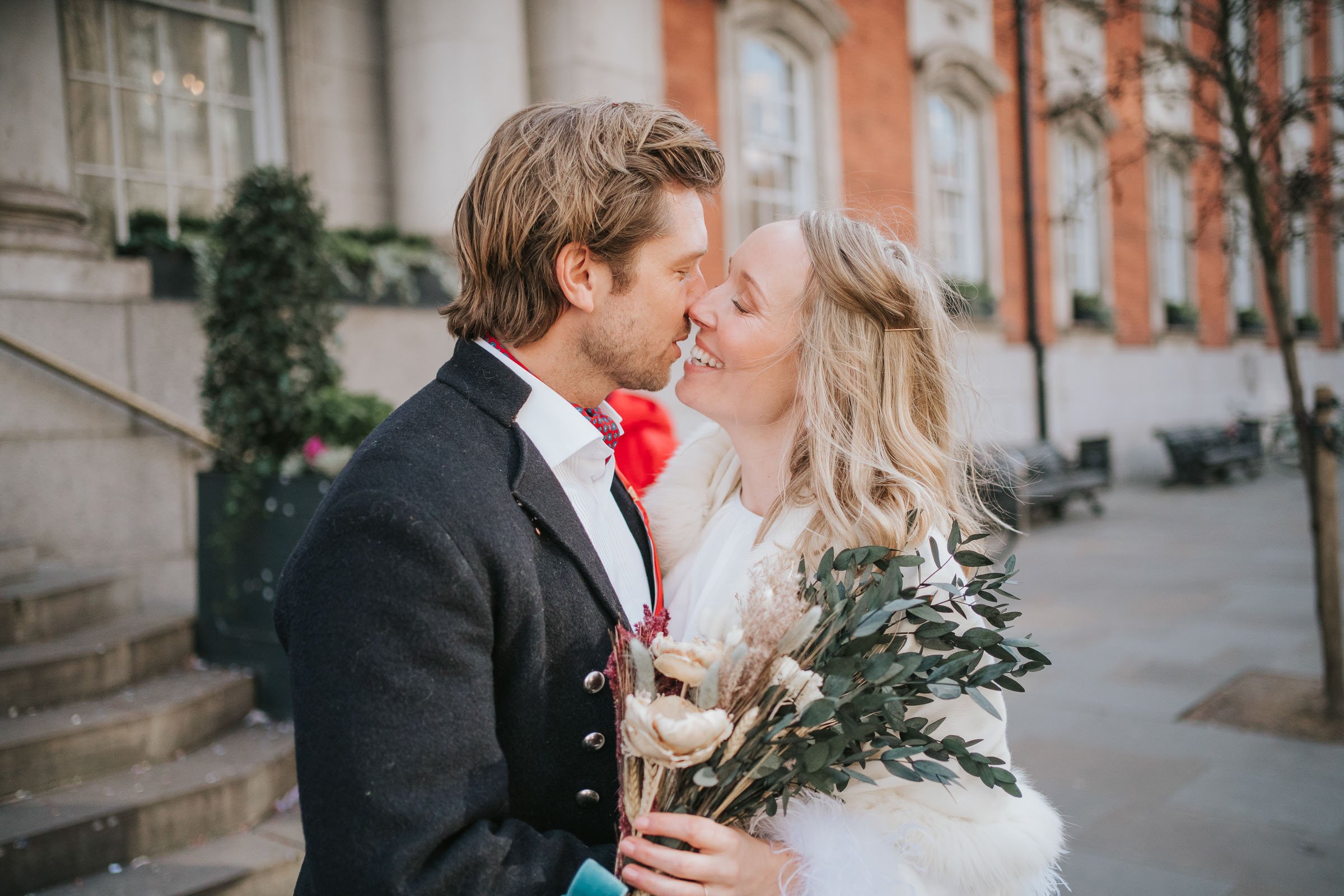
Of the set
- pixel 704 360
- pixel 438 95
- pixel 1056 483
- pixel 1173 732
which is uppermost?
pixel 438 95

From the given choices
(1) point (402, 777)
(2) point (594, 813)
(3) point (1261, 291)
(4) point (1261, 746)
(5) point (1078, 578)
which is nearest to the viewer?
(1) point (402, 777)

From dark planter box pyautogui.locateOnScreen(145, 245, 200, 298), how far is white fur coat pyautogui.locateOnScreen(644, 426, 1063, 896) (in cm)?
574

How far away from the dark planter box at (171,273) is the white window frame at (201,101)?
375 millimetres

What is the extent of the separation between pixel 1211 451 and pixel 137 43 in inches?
647

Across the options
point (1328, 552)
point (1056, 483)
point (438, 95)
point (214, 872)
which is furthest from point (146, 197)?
point (1056, 483)

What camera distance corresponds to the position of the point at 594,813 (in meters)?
1.63

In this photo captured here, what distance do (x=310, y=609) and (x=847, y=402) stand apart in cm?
116

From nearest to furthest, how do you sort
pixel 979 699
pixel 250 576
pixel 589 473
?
pixel 979 699
pixel 589 473
pixel 250 576

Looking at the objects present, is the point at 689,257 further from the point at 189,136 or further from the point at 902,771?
the point at 189,136

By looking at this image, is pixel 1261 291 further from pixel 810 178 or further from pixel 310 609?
pixel 310 609

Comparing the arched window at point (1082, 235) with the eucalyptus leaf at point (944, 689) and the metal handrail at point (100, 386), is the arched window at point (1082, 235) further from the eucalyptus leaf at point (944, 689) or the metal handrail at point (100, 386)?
the eucalyptus leaf at point (944, 689)

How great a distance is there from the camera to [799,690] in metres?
1.42

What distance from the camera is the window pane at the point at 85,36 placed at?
20.4 ft

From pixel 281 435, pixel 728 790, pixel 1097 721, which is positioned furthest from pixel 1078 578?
pixel 728 790
